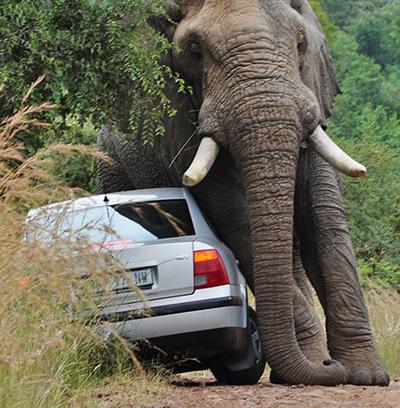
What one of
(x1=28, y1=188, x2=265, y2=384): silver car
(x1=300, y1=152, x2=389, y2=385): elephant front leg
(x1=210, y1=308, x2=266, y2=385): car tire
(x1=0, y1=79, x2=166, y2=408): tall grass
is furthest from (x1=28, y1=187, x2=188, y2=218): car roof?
(x1=0, y1=79, x2=166, y2=408): tall grass

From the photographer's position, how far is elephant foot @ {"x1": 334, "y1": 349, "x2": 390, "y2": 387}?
11.3 meters

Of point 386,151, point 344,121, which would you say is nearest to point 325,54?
point 386,151

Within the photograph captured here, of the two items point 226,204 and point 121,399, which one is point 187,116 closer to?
point 226,204

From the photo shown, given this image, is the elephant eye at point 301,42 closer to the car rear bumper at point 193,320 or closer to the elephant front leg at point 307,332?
the elephant front leg at point 307,332

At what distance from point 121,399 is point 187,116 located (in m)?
4.28

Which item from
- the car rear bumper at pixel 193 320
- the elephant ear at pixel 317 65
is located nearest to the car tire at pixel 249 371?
the car rear bumper at pixel 193 320

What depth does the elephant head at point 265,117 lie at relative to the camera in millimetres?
10883

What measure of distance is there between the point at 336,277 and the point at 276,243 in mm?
1099

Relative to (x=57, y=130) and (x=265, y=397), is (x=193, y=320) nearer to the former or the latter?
(x=265, y=397)

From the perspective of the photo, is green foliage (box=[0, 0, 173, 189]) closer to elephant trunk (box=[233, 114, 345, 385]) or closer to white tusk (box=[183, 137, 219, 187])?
white tusk (box=[183, 137, 219, 187])

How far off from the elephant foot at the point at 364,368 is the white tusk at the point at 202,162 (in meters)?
1.85

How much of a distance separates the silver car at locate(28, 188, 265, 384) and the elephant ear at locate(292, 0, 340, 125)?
2013 millimetres

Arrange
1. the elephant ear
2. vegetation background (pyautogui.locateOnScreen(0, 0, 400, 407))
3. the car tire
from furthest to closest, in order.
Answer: the elephant ear → the car tire → vegetation background (pyautogui.locateOnScreen(0, 0, 400, 407))

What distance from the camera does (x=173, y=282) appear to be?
34.1 ft
